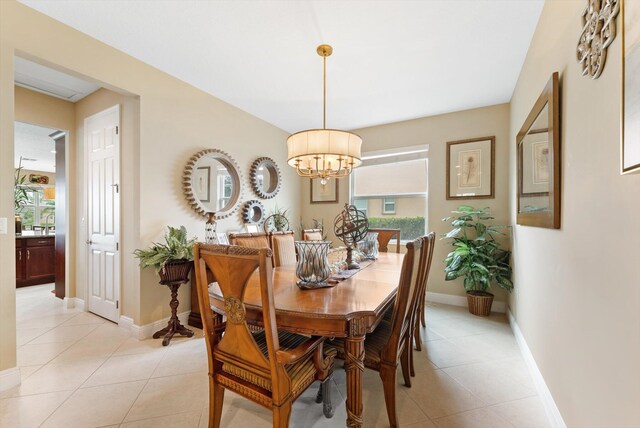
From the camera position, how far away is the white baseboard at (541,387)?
1.55m

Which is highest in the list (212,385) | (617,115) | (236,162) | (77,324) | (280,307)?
(236,162)

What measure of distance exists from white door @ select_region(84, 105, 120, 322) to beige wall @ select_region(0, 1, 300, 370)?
0.25 metres

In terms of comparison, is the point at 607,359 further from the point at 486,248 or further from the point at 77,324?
the point at 77,324

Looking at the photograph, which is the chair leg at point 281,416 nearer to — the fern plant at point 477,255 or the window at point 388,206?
the fern plant at point 477,255

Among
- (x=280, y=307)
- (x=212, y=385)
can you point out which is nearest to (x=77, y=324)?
(x=212, y=385)

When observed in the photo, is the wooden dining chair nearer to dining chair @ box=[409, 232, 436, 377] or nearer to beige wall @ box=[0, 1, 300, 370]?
dining chair @ box=[409, 232, 436, 377]

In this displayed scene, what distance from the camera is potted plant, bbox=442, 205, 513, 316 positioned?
3084 millimetres

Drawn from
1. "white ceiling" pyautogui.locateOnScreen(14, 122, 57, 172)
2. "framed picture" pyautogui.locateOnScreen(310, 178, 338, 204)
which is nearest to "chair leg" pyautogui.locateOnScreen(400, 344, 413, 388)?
"framed picture" pyautogui.locateOnScreen(310, 178, 338, 204)

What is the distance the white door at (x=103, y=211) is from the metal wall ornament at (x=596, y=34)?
12.2 feet

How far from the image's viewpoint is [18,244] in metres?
4.49

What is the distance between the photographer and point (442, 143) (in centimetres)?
382

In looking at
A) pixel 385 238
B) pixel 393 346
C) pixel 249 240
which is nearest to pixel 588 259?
pixel 393 346

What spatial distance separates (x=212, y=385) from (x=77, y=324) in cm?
270

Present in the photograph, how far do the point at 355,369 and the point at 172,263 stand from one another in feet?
6.75
